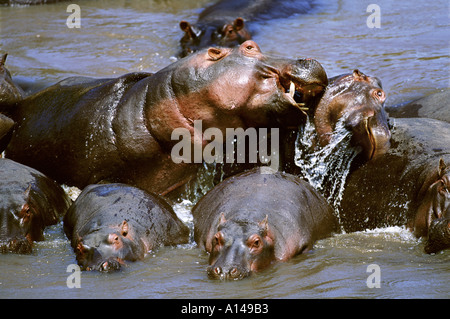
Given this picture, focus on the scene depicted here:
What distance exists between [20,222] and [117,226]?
756mm

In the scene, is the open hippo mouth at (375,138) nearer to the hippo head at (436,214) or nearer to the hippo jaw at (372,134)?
the hippo jaw at (372,134)

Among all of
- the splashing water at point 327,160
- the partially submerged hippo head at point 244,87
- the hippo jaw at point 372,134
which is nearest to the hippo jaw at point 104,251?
the partially submerged hippo head at point 244,87

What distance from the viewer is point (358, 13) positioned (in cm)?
1467

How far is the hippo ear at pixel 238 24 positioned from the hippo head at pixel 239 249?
274 inches

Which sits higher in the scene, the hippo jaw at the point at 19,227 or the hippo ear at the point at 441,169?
the hippo ear at the point at 441,169

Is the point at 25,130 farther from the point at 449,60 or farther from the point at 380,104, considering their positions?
the point at 449,60

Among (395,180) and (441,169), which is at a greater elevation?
(441,169)

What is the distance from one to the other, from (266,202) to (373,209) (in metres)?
0.96

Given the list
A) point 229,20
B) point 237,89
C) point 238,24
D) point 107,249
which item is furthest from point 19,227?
point 229,20

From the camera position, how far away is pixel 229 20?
13.1 m

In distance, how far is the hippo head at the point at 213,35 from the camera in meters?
12.4

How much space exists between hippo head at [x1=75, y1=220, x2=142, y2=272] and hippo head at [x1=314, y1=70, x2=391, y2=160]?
190 cm

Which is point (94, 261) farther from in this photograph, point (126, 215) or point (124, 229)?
point (126, 215)

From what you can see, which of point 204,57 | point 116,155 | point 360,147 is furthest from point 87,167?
point 360,147
